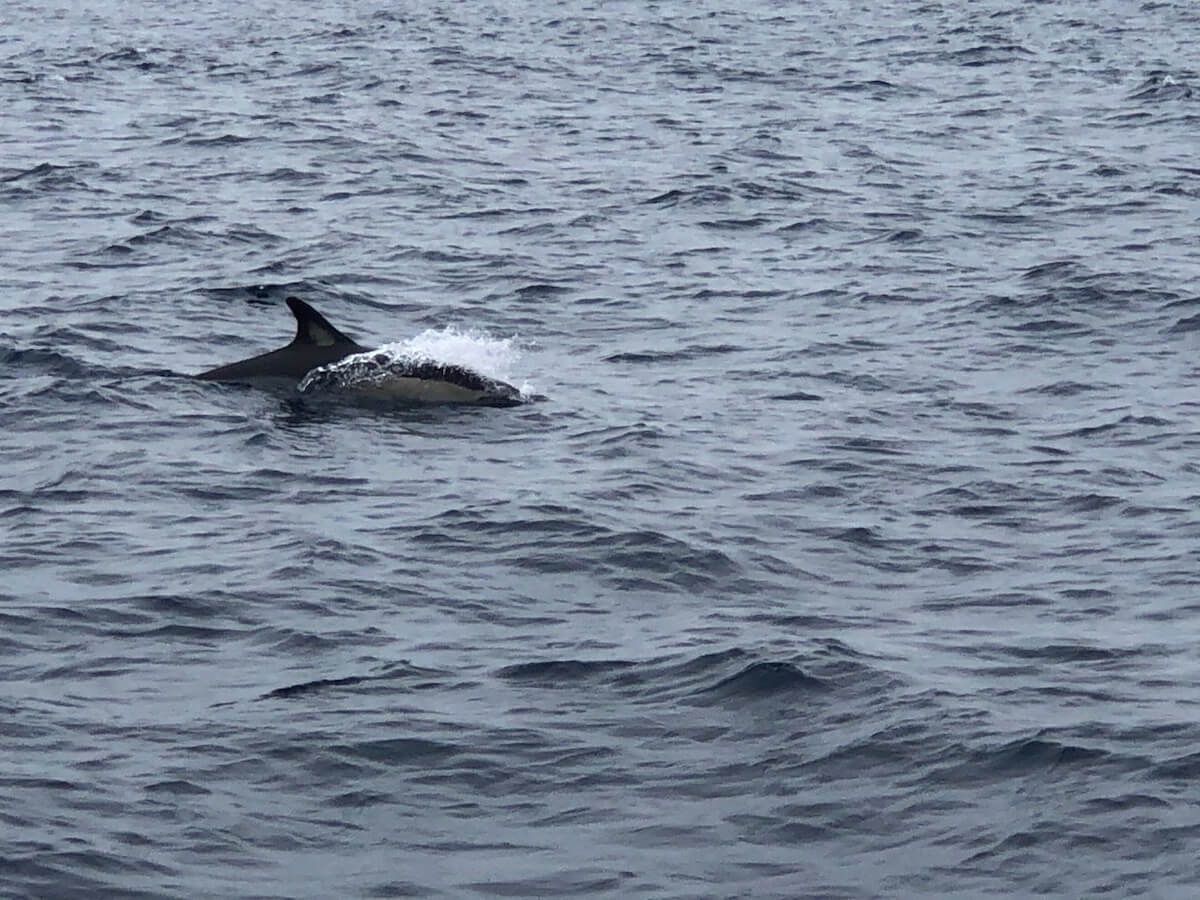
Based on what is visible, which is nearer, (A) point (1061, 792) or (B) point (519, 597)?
(A) point (1061, 792)

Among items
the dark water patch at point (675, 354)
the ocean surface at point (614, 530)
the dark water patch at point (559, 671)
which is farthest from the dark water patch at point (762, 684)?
the dark water patch at point (675, 354)

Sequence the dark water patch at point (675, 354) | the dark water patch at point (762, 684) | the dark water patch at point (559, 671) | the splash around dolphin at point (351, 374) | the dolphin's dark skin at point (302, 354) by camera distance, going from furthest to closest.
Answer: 1. the dark water patch at point (675, 354)
2. the dolphin's dark skin at point (302, 354)
3. the splash around dolphin at point (351, 374)
4. the dark water patch at point (559, 671)
5. the dark water patch at point (762, 684)

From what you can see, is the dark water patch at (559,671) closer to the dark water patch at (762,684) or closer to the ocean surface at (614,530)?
the ocean surface at (614,530)

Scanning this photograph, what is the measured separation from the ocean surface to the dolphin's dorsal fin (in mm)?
786

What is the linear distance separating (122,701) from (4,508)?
474 centimetres

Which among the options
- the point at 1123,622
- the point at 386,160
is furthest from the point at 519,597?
the point at 386,160

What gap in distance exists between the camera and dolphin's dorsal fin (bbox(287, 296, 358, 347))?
2231 centimetres

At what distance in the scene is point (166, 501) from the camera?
62.3 feet

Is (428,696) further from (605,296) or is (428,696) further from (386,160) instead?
(386,160)

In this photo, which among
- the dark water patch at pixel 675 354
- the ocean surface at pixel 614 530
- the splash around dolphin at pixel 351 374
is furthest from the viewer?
the dark water patch at pixel 675 354

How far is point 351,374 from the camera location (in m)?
22.4

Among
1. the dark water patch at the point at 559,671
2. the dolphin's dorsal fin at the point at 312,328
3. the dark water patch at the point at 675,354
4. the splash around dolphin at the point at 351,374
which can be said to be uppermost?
the dolphin's dorsal fin at the point at 312,328

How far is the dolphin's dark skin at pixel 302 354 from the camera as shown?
22375 millimetres

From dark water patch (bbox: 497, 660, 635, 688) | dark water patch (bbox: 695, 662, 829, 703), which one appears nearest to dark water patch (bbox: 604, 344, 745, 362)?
dark water patch (bbox: 497, 660, 635, 688)
